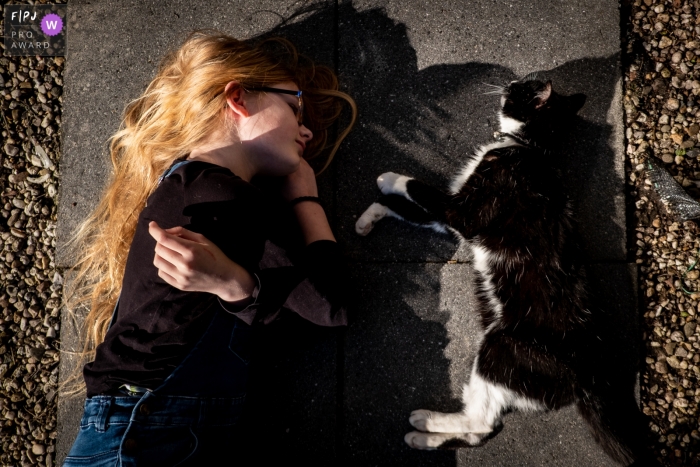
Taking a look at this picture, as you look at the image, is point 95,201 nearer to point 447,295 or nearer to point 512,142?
point 447,295

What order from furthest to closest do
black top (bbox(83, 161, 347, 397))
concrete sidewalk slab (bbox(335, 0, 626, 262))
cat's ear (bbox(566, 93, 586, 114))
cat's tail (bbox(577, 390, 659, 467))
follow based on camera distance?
1. concrete sidewalk slab (bbox(335, 0, 626, 262))
2. cat's ear (bbox(566, 93, 586, 114))
3. cat's tail (bbox(577, 390, 659, 467))
4. black top (bbox(83, 161, 347, 397))

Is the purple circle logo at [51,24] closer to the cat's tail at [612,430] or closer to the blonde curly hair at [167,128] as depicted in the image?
the blonde curly hair at [167,128]

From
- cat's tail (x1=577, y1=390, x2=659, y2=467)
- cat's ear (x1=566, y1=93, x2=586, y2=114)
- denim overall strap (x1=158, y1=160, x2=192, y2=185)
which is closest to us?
denim overall strap (x1=158, y1=160, x2=192, y2=185)

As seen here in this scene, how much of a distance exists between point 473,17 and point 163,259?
2.20m

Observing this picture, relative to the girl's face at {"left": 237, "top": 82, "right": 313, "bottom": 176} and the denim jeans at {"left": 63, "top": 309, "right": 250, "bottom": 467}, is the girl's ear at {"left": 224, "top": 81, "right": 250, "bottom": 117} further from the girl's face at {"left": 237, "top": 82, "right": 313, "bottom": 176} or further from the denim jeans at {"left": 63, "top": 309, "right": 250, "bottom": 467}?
the denim jeans at {"left": 63, "top": 309, "right": 250, "bottom": 467}

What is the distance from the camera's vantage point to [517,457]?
2.33 m

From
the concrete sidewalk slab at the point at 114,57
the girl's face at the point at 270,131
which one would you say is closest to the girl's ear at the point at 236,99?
the girl's face at the point at 270,131

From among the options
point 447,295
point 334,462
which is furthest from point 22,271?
point 447,295

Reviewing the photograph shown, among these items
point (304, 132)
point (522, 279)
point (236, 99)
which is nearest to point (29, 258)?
point (236, 99)

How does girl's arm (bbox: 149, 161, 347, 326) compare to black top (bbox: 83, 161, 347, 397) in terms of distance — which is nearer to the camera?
girl's arm (bbox: 149, 161, 347, 326)

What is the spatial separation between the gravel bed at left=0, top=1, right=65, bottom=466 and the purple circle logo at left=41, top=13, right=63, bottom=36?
0.59 ft

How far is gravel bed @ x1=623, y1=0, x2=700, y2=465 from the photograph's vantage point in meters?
2.32

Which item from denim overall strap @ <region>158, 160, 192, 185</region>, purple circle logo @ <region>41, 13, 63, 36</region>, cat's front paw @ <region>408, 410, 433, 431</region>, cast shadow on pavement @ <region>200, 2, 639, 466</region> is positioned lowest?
cat's front paw @ <region>408, 410, 433, 431</region>

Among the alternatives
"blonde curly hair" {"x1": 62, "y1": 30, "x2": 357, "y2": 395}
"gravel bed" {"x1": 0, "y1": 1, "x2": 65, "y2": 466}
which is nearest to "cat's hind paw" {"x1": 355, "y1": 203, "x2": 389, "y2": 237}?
"blonde curly hair" {"x1": 62, "y1": 30, "x2": 357, "y2": 395}
